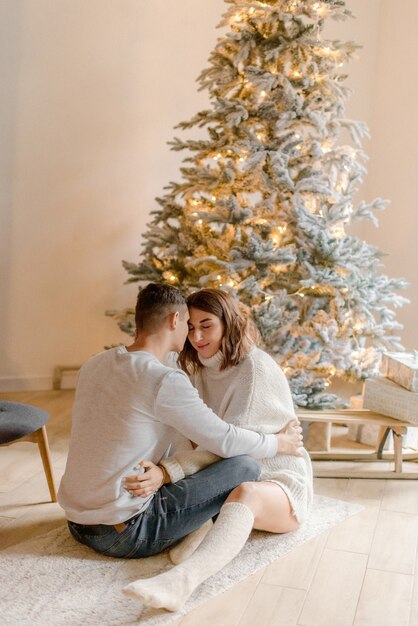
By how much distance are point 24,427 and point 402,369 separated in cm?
163

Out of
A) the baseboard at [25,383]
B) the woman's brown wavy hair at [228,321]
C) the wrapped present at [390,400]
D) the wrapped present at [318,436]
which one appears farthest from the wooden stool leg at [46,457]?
the baseboard at [25,383]

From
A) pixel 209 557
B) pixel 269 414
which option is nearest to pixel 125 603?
pixel 209 557

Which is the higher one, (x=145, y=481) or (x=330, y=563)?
(x=145, y=481)

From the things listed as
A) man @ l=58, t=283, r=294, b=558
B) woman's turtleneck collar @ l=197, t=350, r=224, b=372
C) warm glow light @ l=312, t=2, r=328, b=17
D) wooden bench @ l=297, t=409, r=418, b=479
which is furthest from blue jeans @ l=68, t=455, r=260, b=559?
warm glow light @ l=312, t=2, r=328, b=17

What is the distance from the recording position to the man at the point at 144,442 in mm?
2375

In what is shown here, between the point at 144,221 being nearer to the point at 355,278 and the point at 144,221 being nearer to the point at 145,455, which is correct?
the point at 355,278

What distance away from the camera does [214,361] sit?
9.17 feet

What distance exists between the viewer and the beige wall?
4.80m

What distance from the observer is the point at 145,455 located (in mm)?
2449

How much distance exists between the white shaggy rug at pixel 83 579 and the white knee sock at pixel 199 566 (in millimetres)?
89

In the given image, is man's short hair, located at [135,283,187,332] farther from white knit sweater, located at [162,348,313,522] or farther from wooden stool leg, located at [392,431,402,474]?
wooden stool leg, located at [392,431,402,474]

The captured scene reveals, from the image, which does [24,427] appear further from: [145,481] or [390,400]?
[390,400]

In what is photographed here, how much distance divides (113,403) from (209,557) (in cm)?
52

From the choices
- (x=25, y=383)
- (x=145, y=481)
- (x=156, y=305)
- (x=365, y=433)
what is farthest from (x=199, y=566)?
(x=25, y=383)
